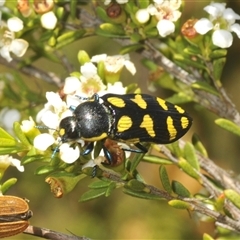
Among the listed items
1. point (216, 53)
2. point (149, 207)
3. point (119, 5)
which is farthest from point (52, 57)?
point (149, 207)

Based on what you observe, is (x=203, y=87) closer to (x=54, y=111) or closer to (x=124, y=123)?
(x=124, y=123)

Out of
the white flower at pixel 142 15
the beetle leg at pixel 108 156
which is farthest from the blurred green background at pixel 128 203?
the beetle leg at pixel 108 156

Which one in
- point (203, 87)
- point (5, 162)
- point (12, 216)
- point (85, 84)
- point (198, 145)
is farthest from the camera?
point (198, 145)

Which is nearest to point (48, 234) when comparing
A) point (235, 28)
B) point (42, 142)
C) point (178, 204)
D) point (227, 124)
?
point (42, 142)

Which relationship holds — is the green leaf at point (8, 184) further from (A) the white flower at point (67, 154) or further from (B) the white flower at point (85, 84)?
(B) the white flower at point (85, 84)

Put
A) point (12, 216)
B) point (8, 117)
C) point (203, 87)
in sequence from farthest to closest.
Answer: point (8, 117) < point (203, 87) < point (12, 216)

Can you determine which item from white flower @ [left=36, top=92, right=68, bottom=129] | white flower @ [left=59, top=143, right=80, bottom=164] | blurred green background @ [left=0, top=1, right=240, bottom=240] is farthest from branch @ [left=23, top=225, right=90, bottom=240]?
blurred green background @ [left=0, top=1, right=240, bottom=240]
